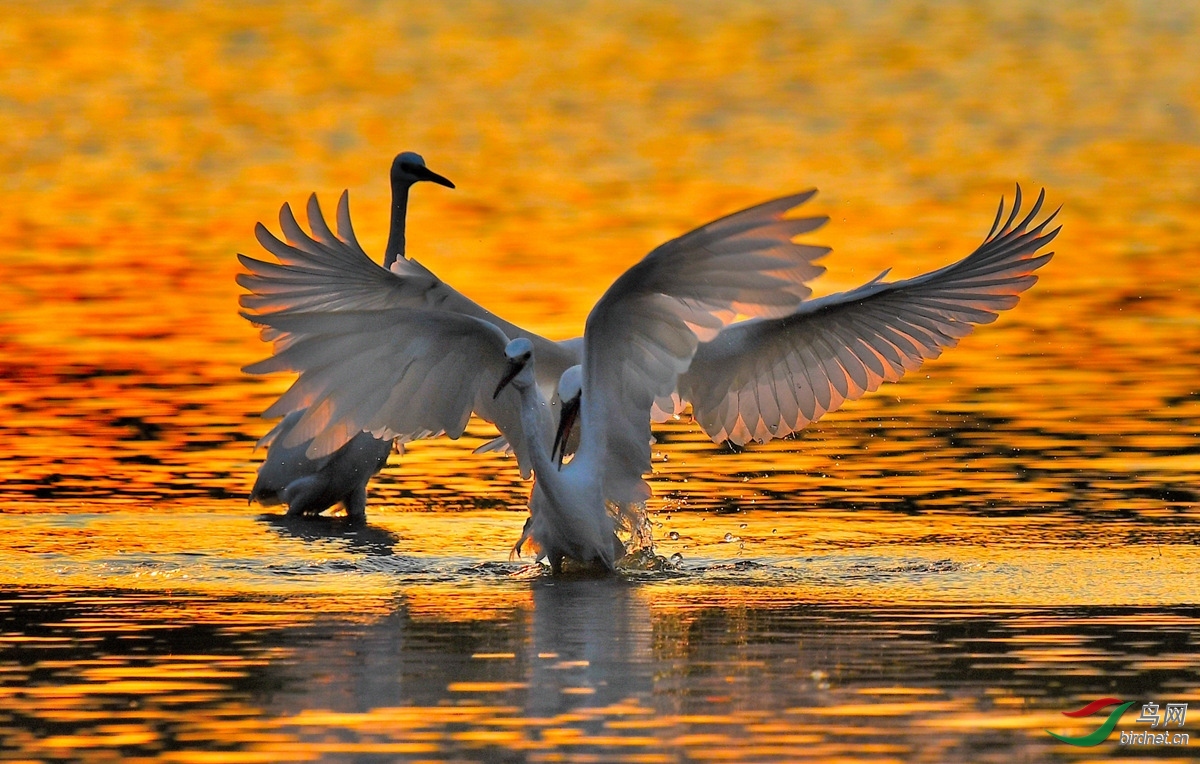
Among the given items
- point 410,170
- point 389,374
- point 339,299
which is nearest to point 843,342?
point 389,374

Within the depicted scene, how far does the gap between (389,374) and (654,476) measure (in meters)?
2.75

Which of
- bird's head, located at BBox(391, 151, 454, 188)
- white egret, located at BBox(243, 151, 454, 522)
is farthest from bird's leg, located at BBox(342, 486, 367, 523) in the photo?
bird's head, located at BBox(391, 151, 454, 188)

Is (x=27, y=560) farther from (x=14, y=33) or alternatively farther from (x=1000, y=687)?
(x=14, y=33)

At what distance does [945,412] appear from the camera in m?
16.4

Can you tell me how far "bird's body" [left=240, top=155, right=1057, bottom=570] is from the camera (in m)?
11.3

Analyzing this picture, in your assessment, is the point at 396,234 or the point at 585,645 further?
the point at 396,234

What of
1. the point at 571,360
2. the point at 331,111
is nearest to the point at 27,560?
the point at 571,360

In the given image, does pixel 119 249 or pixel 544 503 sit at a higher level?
pixel 119 249

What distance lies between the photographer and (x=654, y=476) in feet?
48.0

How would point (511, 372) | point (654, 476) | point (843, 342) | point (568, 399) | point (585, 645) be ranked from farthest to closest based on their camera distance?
point (654, 476), point (843, 342), point (568, 399), point (511, 372), point (585, 645)

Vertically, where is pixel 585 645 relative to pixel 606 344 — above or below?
below

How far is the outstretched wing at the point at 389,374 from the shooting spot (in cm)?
1206

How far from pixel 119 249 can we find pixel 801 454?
441 inches

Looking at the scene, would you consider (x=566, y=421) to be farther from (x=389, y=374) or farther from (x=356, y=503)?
(x=356, y=503)
